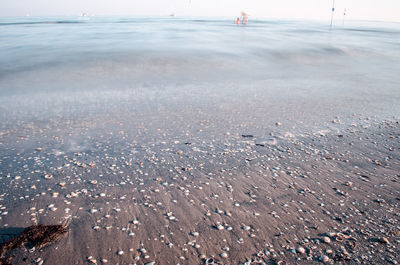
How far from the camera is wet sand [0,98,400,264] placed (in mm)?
2781

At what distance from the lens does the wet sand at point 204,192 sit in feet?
9.12

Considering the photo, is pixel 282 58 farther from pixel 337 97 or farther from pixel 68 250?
pixel 68 250

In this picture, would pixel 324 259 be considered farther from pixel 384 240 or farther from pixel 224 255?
pixel 224 255

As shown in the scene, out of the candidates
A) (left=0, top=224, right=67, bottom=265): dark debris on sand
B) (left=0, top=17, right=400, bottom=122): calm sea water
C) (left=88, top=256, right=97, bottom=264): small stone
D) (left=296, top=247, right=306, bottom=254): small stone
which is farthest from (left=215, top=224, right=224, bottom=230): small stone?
(left=0, top=17, right=400, bottom=122): calm sea water

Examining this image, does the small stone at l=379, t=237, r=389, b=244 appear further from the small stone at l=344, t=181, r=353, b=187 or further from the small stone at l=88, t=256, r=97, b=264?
the small stone at l=88, t=256, r=97, b=264

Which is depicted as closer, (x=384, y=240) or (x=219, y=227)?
(x=384, y=240)

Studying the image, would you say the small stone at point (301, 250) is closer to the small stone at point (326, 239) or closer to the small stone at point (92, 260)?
the small stone at point (326, 239)

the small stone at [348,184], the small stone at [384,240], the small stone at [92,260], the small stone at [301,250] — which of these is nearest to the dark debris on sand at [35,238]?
the small stone at [92,260]

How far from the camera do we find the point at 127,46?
16.0 metres

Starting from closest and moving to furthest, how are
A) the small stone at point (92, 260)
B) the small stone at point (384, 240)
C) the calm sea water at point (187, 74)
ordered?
the small stone at point (92, 260)
the small stone at point (384, 240)
the calm sea water at point (187, 74)

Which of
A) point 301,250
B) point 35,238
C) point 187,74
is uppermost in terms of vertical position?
point 187,74

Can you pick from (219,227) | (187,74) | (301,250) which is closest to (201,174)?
(219,227)

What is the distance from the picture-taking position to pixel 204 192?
367cm

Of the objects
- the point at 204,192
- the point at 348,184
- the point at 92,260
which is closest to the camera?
the point at 92,260
